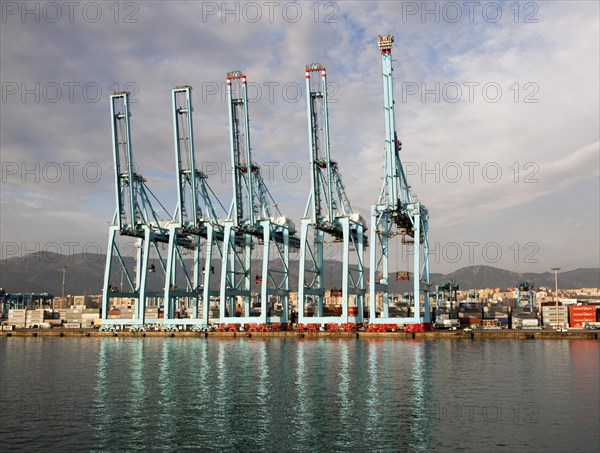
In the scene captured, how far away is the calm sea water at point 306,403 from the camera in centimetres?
2484

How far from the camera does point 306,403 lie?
3316cm

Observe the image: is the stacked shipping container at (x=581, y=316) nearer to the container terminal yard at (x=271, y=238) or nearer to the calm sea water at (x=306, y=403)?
the container terminal yard at (x=271, y=238)

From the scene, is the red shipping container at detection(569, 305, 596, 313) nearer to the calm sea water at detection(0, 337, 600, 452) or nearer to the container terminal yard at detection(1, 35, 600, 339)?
the container terminal yard at detection(1, 35, 600, 339)

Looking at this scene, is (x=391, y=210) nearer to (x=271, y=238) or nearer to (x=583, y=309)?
(x=271, y=238)

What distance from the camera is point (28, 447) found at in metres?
24.0

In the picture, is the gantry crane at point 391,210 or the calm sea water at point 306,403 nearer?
the calm sea water at point 306,403

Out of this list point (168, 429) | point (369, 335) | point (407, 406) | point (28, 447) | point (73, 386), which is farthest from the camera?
point (369, 335)

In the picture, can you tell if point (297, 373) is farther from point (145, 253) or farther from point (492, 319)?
point (492, 319)

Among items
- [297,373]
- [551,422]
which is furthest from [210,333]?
[551,422]

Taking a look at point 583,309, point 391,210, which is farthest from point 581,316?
point 391,210

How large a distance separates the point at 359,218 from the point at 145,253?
36.8m

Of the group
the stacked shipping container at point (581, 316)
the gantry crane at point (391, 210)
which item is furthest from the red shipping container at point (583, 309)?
the gantry crane at point (391, 210)

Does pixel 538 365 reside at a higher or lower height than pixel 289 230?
lower

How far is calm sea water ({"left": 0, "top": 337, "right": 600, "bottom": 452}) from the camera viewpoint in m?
24.8
